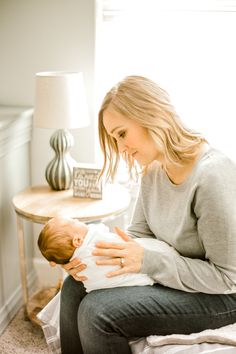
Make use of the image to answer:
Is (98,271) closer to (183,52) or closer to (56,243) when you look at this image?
(56,243)

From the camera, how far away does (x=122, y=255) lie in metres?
1.40

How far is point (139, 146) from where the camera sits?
4.75 ft

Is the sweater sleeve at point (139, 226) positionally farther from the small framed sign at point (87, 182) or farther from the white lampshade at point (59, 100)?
the white lampshade at point (59, 100)

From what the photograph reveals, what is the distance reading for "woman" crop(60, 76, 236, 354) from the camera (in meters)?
1.31

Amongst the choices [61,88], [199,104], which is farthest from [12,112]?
[199,104]

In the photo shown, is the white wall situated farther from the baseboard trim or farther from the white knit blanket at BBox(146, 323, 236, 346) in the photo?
the white knit blanket at BBox(146, 323, 236, 346)

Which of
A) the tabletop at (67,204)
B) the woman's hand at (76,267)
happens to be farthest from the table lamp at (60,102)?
the woman's hand at (76,267)

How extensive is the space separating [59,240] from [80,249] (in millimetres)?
69

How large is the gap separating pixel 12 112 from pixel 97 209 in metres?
0.65

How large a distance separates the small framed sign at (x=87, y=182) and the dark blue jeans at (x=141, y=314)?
681mm

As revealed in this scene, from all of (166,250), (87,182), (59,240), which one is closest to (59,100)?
(87,182)

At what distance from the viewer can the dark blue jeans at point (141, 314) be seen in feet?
4.28

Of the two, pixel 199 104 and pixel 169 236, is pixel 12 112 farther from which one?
pixel 169 236

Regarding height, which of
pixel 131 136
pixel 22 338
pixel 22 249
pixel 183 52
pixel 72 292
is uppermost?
pixel 183 52
